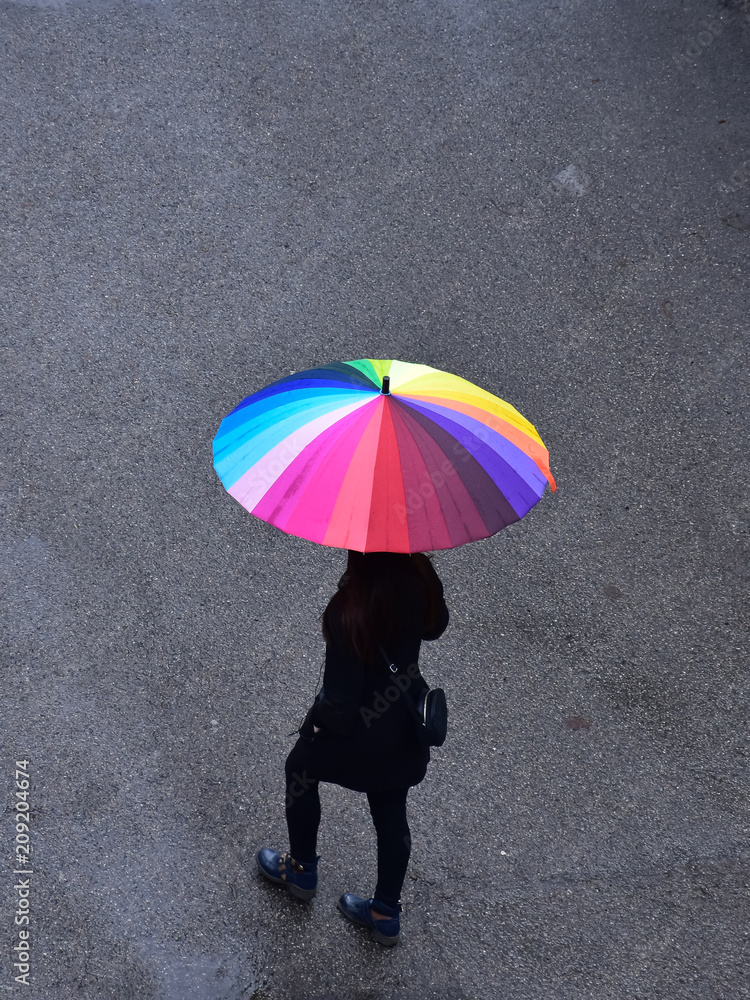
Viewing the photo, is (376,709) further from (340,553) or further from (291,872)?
(340,553)

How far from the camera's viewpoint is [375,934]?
3514 mm

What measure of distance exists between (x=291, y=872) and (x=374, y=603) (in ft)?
4.91

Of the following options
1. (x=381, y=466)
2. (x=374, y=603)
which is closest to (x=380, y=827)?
(x=374, y=603)

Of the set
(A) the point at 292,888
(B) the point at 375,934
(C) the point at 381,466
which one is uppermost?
(C) the point at 381,466

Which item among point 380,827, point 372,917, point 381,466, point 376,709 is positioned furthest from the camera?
point 372,917

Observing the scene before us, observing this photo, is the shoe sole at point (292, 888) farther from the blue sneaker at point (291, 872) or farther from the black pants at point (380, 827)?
the black pants at point (380, 827)

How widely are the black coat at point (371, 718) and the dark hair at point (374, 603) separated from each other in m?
0.01

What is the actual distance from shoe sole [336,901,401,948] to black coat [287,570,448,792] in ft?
2.60

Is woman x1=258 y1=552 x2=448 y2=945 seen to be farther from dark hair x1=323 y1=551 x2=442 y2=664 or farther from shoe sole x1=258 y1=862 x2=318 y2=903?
shoe sole x1=258 y1=862 x2=318 y2=903

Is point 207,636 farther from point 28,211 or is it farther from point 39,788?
point 28,211

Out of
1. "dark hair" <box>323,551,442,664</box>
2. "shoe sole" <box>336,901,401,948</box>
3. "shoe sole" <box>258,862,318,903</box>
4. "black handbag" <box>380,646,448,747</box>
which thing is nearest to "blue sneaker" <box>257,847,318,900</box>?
"shoe sole" <box>258,862,318,903</box>

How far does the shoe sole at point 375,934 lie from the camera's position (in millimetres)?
3484

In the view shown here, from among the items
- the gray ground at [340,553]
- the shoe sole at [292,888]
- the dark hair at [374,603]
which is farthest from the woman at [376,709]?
the gray ground at [340,553]

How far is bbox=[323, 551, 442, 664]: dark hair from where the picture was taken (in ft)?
8.50
